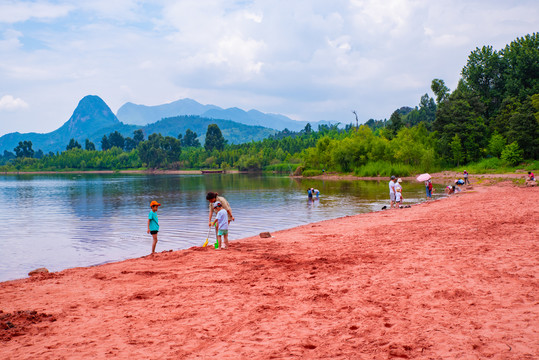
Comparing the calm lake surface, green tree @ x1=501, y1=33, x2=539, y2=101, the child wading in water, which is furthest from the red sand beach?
green tree @ x1=501, y1=33, x2=539, y2=101

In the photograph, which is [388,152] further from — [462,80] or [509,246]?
[509,246]

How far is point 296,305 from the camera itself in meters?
7.85

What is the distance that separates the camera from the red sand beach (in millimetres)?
6027

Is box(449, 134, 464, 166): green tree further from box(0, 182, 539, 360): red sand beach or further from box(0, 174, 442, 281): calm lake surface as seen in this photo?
box(0, 182, 539, 360): red sand beach

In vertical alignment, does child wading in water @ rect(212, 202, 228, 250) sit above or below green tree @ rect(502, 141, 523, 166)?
below

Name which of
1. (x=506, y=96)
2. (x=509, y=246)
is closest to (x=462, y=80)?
(x=506, y=96)

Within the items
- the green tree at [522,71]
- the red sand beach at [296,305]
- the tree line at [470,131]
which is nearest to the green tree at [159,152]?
the tree line at [470,131]

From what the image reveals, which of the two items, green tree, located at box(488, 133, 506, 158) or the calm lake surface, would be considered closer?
the calm lake surface

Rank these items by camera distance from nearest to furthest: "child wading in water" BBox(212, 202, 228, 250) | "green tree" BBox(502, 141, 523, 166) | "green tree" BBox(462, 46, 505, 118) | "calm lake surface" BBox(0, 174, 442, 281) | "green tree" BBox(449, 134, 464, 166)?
"child wading in water" BBox(212, 202, 228, 250) < "calm lake surface" BBox(0, 174, 442, 281) < "green tree" BBox(502, 141, 523, 166) < "green tree" BBox(449, 134, 464, 166) < "green tree" BBox(462, 46, 505, 118)

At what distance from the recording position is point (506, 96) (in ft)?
250

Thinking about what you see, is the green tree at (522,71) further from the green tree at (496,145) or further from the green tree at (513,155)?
the green tree at (513,155)

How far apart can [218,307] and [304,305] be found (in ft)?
5.49

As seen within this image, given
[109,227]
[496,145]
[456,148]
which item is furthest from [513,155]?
[109,227]

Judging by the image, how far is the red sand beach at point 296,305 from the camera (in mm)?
6027
